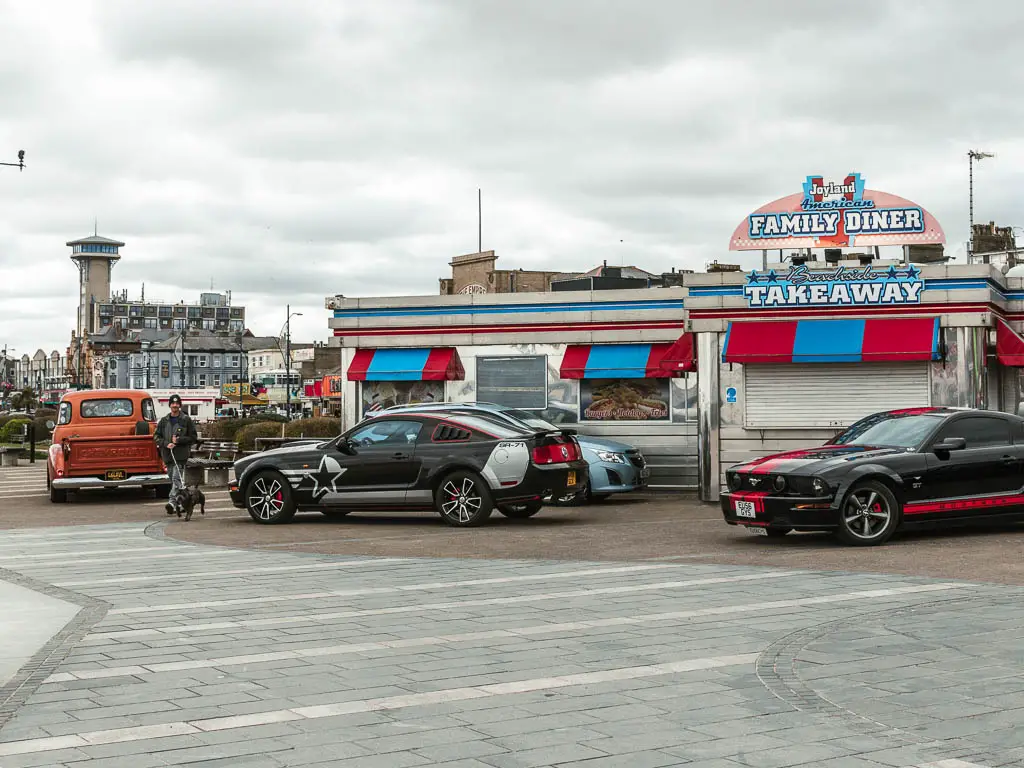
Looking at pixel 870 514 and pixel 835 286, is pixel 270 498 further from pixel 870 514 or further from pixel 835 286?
pixel 835 286

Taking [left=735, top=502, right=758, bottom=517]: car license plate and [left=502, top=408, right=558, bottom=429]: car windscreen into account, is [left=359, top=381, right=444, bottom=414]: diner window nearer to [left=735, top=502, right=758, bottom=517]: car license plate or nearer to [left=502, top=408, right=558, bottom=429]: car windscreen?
[left=502, top=408, right=558, bottom=429]: car windscreen

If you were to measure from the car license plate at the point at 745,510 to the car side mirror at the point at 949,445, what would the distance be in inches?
82.6

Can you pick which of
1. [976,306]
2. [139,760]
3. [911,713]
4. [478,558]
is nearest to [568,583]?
[478,558]

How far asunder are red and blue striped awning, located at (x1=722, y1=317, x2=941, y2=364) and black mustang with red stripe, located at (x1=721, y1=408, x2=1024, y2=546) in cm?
487

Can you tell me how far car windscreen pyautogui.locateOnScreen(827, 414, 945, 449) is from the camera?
45.7ft

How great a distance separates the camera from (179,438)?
1797cm

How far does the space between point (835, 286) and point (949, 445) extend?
6.73 m

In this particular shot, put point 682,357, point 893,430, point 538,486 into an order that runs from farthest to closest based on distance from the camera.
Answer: point 682,357 < point 538,486 < point 893,430

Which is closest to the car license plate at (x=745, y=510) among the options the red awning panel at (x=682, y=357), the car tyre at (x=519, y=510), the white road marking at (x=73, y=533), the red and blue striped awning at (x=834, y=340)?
the car tyre at (x=519, y=510)

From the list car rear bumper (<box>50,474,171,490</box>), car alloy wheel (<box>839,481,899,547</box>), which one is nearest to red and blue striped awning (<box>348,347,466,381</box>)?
car rear bumper (<box>50,474,171,490</box>)

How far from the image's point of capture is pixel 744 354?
780 inches

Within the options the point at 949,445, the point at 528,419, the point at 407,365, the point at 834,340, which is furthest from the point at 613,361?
the point at 949,445

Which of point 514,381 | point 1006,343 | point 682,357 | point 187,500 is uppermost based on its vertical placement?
point 1006,343

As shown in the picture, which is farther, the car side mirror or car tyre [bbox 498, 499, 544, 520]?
car tyre [bbox 498, 499, 544, 520]
